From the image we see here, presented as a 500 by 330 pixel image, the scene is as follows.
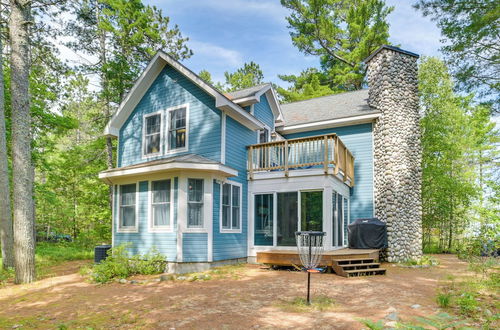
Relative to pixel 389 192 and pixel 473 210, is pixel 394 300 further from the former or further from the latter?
pixel 473 210

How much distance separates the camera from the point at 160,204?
10.2 metres

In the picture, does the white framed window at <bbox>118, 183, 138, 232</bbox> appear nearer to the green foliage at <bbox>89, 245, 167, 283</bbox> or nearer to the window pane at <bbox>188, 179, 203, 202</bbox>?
the green foliage at <bbox>89, 245, 167, 283</bbox>

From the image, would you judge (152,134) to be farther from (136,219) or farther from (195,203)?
(195,203)

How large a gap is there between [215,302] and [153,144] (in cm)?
738

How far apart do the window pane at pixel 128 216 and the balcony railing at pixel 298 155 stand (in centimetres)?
412

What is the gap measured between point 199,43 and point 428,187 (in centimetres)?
1742

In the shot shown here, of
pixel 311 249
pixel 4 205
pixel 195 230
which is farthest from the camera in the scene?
pixel 4 205

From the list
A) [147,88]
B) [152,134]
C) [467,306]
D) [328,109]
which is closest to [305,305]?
[467,306]

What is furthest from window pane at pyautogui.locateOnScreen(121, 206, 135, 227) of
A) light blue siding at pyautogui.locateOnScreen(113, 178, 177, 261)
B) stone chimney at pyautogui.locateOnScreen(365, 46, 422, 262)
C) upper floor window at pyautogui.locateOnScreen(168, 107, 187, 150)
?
stone chimney at pyautogui.locateOnScreen(365, 46, 422, 262)

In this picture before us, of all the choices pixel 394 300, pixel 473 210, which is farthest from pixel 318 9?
pixel 394 300

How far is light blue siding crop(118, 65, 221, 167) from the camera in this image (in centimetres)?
1084

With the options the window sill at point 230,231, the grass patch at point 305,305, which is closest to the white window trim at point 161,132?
the window sill at point 230,231

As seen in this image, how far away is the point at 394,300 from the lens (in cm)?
623

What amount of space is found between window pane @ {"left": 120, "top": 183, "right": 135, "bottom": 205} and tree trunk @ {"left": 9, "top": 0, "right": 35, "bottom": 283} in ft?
9.32
